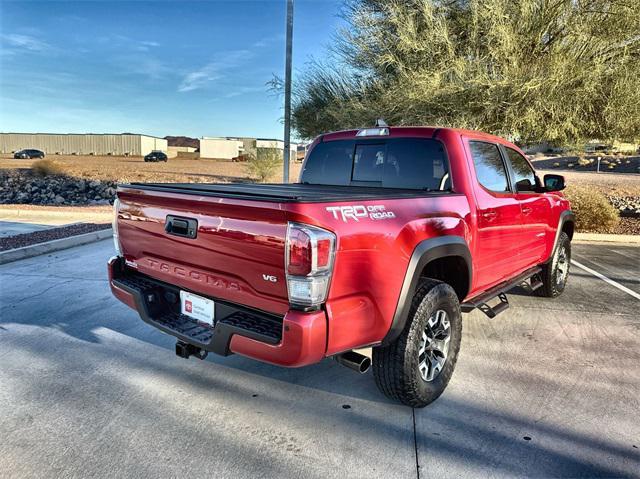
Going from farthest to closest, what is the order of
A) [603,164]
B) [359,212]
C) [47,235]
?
[603,164] < [47,235] < [359,212]

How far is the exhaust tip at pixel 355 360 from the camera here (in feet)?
8.99

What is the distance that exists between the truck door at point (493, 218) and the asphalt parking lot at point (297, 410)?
73cm

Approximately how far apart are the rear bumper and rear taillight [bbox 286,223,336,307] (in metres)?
0.10

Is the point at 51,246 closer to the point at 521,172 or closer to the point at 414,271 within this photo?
the point at 414,271

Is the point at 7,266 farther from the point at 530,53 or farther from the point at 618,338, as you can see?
the point at 530,53

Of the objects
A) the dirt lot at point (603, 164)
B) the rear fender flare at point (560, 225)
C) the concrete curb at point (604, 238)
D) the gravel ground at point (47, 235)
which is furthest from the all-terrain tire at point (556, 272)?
the dirt lot at point (603, 164)

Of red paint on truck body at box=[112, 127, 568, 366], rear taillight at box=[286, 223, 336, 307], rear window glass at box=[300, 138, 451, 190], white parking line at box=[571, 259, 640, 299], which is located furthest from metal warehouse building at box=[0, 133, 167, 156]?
rear taillight at box=[286, 223, 336, 307]

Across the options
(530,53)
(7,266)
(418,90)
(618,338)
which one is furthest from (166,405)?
(530,53)

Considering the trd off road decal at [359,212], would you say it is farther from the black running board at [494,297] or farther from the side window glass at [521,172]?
the side window glass at [521,172]

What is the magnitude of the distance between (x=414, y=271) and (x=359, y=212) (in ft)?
1.96

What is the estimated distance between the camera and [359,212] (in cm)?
259

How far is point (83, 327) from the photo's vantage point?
14.8ft

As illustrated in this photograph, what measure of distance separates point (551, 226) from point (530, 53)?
25.1ft

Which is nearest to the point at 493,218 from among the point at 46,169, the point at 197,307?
the point at 197,307
